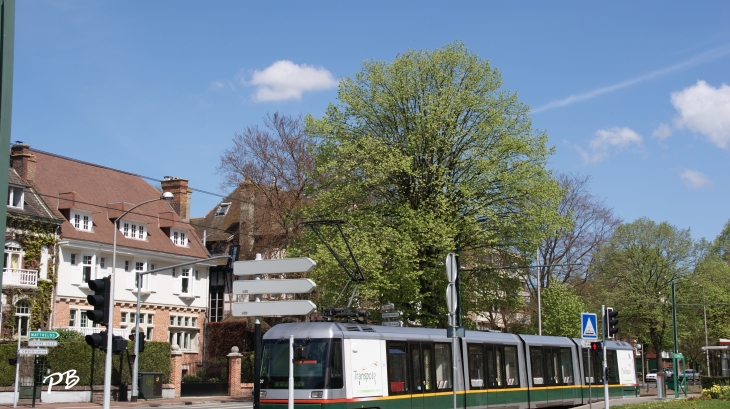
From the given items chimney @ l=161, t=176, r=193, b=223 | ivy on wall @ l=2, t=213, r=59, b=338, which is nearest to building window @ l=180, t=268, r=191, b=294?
chimney @ l=161, t=176, r=193, b=223

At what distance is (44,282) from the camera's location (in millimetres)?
44438

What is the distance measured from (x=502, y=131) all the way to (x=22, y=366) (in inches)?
938

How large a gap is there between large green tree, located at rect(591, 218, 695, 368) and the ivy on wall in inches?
1430

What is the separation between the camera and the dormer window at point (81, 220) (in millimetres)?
47906

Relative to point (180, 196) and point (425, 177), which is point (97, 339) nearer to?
point (425, 177)

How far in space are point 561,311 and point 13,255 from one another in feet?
102

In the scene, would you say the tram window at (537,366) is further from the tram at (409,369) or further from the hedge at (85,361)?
the hedge at (85,361)

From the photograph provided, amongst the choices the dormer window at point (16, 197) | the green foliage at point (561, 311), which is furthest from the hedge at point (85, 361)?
the green foliage at point (561, 311)

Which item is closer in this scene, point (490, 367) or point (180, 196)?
point (490, 367)

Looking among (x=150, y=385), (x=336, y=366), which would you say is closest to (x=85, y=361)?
(x=150, y=385)

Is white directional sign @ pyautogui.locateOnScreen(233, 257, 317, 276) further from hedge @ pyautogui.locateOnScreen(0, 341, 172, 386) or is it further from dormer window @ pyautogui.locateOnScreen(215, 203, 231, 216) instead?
dormer window @ pyautogui.locateOnScreen(215, 203, 231, 216)

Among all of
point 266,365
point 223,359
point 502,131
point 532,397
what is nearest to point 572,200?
point 502,131

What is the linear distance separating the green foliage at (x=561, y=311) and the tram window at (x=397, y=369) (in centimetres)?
2998

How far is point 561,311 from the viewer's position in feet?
163
